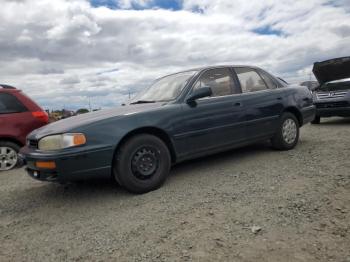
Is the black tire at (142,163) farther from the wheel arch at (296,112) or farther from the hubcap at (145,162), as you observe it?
the wheel arch at (296,112)

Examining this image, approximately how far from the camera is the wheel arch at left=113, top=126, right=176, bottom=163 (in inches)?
153

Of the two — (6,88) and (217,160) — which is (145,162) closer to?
(217,160)

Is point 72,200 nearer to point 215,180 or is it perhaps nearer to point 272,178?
point 215,180

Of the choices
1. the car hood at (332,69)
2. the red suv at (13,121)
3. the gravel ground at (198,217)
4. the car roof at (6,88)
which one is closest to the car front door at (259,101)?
the gravel ground at (198,217)

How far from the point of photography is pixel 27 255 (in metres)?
2.75

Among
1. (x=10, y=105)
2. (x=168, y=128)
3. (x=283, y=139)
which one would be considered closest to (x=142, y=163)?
(x=168, y=128)

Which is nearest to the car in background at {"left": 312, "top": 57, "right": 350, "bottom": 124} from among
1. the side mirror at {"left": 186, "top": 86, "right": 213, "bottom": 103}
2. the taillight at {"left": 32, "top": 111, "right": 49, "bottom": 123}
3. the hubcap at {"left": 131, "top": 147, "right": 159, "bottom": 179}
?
the side mirror at {"left": 186, "top": 86, "right": 213, "bottom": 103}

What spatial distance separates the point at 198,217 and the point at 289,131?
3216mm

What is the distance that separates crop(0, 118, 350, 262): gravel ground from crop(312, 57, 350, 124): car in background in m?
4.58

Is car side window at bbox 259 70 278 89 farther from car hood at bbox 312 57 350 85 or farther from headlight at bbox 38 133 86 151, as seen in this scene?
car hood at bbox 312 57 350 85

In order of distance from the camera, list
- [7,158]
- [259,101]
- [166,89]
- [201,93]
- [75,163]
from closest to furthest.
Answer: [75,163] → [201,93] → [166,89] → [259,101] → [7,158]

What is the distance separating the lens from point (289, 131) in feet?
18.7

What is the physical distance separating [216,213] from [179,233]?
0.50 metres

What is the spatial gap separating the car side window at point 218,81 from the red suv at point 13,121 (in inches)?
135
